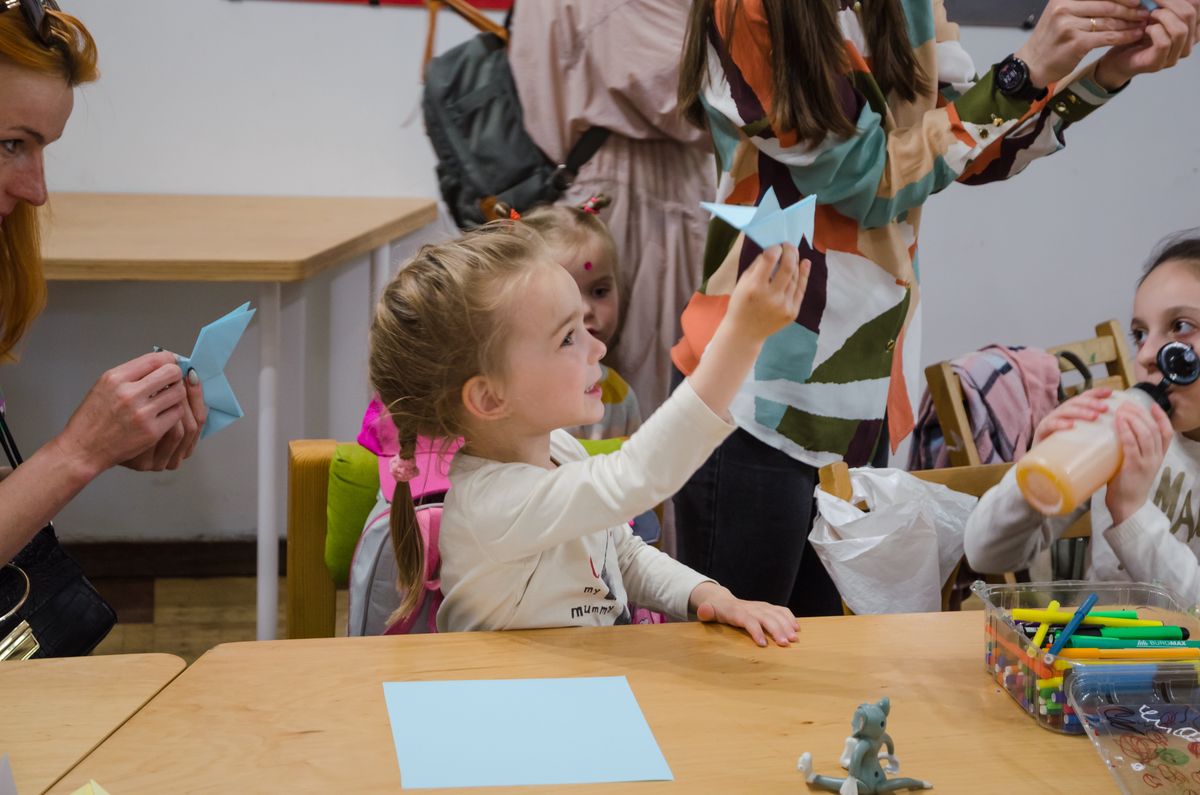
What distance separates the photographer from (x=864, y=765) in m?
0.87

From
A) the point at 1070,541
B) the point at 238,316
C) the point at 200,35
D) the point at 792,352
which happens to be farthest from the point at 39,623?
the point at 200,35

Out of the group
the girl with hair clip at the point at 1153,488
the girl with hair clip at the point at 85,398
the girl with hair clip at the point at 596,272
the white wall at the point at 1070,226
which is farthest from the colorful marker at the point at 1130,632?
the white wall at the point at 1070,226

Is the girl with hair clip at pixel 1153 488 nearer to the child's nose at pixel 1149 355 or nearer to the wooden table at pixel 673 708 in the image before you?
the child's nose at pixel 1149 355

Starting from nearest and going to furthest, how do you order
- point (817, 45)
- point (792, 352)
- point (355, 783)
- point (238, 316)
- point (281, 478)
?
point (355, 783), point (238, 316), point (817, 45), point (792, 352), point (281, 478)

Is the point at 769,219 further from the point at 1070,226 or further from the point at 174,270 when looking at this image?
the point at 1070,226

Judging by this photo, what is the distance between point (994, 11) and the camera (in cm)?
285

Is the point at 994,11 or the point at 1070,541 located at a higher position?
the point at 994,11

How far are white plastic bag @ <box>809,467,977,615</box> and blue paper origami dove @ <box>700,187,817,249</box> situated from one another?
0.56 meters

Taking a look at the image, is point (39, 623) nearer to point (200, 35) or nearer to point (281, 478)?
point (281, 478)

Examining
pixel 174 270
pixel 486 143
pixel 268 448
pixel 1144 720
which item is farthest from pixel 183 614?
pixel 1144 720

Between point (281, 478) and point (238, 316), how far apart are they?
1.74 meters

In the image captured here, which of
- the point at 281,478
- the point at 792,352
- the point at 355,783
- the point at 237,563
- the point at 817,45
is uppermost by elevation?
the point at 817,45

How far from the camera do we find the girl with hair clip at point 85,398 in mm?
1312

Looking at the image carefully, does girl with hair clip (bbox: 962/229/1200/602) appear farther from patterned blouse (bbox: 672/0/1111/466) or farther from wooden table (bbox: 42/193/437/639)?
wooden table (bbox: 42/193/437/639)
